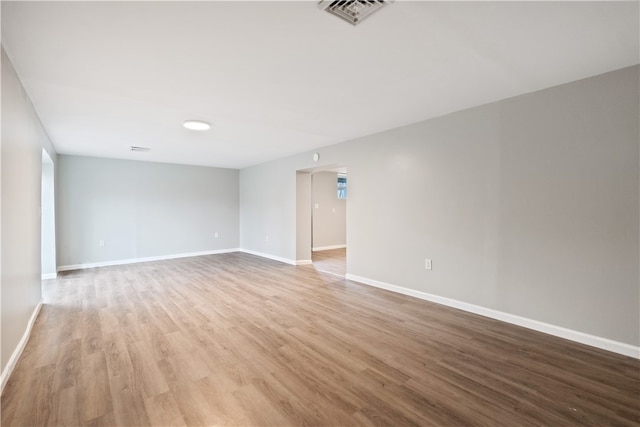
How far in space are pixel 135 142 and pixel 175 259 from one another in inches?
121

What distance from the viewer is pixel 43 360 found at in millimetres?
2189

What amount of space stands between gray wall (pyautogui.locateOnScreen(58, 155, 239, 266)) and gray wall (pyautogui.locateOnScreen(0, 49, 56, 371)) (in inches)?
128

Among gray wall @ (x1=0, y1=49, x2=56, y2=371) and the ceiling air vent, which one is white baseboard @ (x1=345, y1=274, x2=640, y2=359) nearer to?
the ceiling air vent

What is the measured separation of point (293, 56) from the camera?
207 centimetres

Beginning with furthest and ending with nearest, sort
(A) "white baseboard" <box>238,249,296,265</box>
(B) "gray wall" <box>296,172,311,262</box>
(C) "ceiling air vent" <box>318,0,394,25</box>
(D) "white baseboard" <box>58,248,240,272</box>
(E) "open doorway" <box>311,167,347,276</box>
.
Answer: (E) "open doorway" <box>311,167,347,276</box>, (A) "white baseboard" <box>238,249,296,265</box>, (B) "gray wall" <box>296,172,311,262</box>, (D) "white baseboard" <box>58,248,240,272</box>, (C) "ceiling air vent" <box>318,0,394,25</box>

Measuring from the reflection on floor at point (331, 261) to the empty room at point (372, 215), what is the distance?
0.87m

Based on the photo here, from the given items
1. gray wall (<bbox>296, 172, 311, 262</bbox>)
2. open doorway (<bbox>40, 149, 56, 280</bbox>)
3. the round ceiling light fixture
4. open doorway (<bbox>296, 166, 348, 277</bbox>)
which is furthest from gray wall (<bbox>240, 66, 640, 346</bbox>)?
open doorway (<bbox>40, 149, 56, 280</bbox>)

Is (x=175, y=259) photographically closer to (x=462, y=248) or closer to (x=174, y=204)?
(x=174, y=204)

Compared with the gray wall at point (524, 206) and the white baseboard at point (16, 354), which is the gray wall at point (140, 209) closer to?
the white baseboard at point (16, 354)

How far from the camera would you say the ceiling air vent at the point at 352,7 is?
5.07 ft

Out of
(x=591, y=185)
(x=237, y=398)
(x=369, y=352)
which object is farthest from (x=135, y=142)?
(x=591, y=185)

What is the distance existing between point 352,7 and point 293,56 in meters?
0.61

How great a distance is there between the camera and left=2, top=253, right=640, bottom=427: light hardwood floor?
1623mm

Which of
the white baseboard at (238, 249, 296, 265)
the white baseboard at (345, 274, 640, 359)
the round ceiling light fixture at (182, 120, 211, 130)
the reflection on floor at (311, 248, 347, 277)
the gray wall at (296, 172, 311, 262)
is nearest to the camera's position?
the white baseboard at (345, 274, 640, 359)
